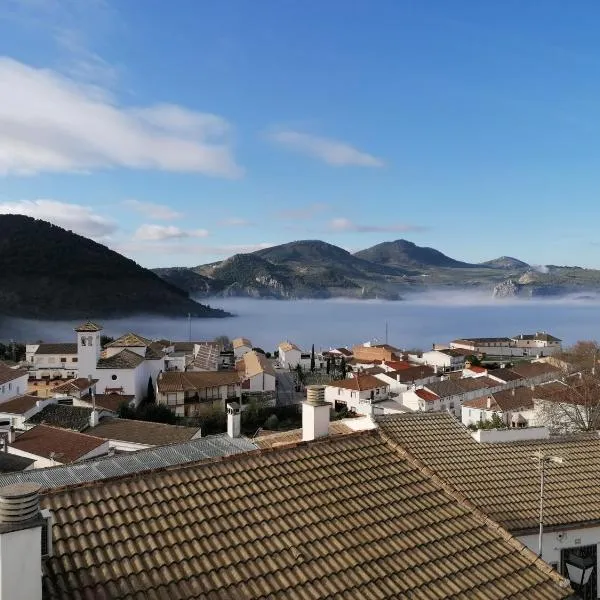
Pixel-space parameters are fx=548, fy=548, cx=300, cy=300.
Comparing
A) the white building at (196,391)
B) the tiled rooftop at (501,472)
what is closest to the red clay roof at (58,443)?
the tiled rooftop at (501,472)

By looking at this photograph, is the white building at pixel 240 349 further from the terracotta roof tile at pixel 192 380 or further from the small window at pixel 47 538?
the small window at pixel 47 538

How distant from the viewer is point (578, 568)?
26.2 feet

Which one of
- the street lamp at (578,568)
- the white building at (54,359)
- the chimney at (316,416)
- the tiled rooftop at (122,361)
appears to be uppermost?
the chimney at (316,416)

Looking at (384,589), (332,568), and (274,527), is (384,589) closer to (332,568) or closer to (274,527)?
(332,568)

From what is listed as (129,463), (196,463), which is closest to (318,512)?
(196,463)

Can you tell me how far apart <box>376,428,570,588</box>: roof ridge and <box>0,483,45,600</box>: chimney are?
447cm

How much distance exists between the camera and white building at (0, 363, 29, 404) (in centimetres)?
3288

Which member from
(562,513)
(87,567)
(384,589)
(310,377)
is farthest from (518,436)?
(310,377)

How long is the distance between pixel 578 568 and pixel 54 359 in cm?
5055

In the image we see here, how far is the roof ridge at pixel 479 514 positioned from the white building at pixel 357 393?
113ft

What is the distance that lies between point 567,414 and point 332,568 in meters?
28.9

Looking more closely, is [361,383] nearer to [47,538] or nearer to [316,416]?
[316,416]

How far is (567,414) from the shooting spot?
29.9 metres

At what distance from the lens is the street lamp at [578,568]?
26.0 feet
